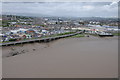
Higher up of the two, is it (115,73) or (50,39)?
(50,39)

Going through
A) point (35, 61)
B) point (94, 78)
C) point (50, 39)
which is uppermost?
point (50, 39)

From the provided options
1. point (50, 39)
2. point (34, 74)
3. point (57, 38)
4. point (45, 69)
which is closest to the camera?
point (34, 74)

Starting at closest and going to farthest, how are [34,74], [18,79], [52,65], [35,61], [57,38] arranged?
1. [18,79]
2. [34,74]
3. [52,65]
4. [35,61]
5. [57,38]

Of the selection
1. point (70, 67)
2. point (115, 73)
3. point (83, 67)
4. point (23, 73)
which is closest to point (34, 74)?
point (23, 73)

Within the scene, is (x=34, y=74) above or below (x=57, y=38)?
below

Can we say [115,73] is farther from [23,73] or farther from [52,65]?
[23,73]

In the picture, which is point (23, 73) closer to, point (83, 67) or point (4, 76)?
point (4, 76)

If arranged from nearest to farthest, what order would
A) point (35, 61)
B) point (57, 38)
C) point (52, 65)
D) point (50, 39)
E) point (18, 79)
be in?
point (18, 79) < point (52, 65) < point (35, 61) < point (50, 39) < point (57, 38)

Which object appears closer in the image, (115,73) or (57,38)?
(115,73)

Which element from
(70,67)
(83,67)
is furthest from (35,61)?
(83,67)
